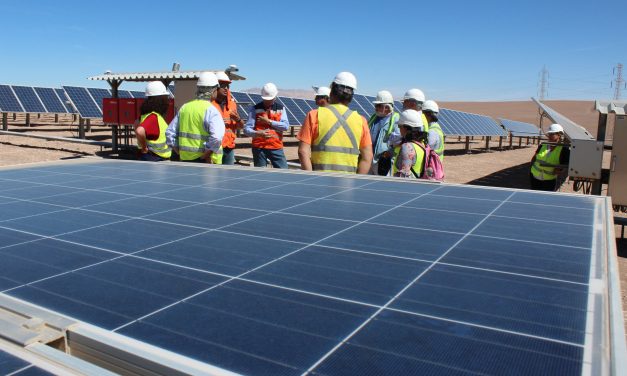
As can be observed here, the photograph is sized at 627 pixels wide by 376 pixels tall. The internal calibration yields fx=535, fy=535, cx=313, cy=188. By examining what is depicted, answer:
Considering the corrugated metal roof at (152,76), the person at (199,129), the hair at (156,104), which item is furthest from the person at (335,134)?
the corrugated metal roof at (152,76)

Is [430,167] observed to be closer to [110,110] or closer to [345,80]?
[345,80]

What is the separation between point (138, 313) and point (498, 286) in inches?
45.1

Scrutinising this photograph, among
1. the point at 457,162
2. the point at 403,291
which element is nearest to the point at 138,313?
the point at 403,291

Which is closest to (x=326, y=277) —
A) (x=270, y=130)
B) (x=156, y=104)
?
(x=156, y=104)

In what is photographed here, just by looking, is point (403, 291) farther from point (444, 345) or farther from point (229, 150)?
point (229, 150)

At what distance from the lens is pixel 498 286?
5.86 ft

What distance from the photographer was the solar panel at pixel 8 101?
24.6 meters

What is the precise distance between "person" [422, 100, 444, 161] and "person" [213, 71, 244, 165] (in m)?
2.74

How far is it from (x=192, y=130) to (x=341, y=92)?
6.30ft

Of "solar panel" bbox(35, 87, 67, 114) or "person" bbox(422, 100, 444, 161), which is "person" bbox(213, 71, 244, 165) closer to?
"person" bbox(422, 100, 444, 161)

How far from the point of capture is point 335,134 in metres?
5.26

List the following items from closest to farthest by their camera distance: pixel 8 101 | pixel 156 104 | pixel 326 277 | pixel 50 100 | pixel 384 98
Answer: pixel 326 277
pixel 156 104
pixel 384 98
pixel 8 101
pixel 50 100

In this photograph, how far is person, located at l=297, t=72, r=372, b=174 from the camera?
5.22 meters

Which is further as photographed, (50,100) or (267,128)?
(50,100)
